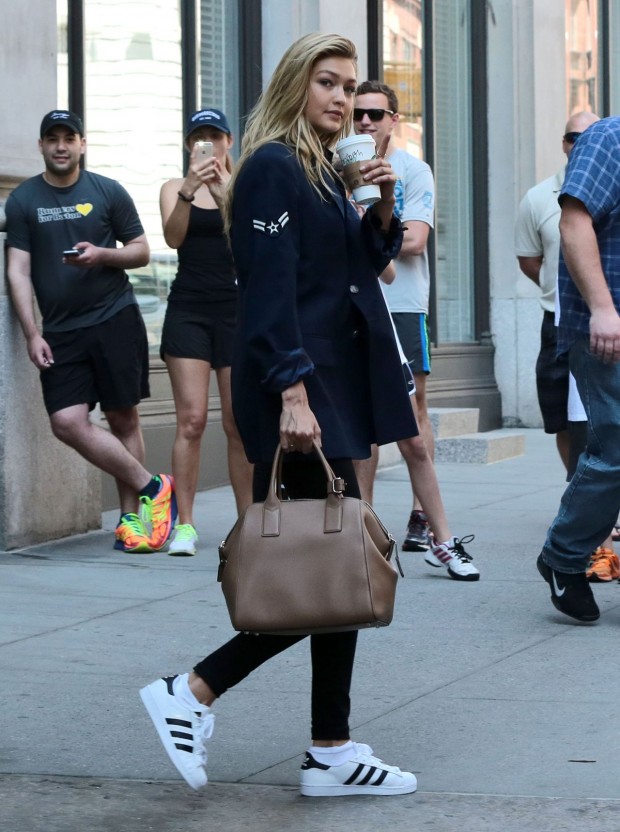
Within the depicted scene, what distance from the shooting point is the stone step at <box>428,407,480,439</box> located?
40.5 ft

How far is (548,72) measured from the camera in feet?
48.7

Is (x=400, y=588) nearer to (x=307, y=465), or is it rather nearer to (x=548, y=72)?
(x=307, y=465)

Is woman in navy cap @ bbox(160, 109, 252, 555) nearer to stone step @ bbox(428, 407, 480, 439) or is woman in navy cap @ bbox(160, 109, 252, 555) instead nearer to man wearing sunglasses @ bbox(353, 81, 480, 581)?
man wearing sunglasses @ bbox(353, 81, 480, 581)

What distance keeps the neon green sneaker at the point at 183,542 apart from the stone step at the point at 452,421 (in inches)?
187

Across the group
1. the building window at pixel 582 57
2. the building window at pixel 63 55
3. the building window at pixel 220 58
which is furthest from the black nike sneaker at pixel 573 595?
the building window at pixel 582 57

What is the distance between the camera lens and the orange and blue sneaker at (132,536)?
7.68m

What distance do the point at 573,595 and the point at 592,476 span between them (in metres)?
0.47

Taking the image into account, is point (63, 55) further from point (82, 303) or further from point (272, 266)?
point (272, 266)

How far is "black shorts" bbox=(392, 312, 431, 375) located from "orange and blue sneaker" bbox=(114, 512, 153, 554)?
1538 millimetres

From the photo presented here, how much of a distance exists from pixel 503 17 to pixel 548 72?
26.1 inches

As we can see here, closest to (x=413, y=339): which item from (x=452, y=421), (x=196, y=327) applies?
(x=196, y=327)

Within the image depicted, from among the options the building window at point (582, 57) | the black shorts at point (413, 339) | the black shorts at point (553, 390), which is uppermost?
the building window at point (582, 57)

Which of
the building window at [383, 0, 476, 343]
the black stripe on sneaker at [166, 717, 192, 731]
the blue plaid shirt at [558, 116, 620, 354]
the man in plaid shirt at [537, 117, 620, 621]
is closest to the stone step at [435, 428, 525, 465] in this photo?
the building window at [383, 0, 476, 343]

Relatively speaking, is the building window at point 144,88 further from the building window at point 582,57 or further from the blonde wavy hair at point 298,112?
the building window at point 582,57
